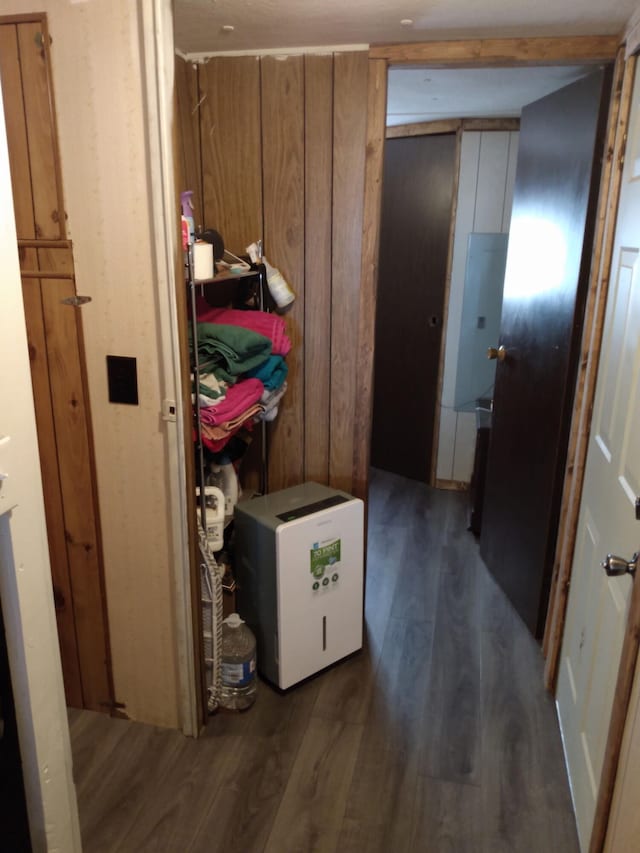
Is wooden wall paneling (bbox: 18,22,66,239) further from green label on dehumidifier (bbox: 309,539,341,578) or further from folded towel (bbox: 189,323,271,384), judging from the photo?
green label on dehumidifier (bbox: 309,539,341,578)

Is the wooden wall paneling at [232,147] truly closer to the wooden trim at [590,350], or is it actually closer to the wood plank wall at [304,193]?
the wood plank wall at [304,193]

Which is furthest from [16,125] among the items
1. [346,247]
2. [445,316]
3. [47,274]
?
[445,316]

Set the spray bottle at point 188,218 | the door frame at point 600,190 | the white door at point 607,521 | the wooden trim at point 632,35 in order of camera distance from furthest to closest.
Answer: the door frame at point 600,190, the spray bottle at point 188,218, the wooden trim at point 632,35, the white door at point 607,521

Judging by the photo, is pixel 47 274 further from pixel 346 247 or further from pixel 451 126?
pixel 451 126

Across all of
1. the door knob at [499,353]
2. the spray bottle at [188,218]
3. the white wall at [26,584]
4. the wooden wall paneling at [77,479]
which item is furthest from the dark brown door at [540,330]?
the white wall at [26,584]

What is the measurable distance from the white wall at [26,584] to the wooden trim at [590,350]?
1647mm

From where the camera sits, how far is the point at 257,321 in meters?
2.33

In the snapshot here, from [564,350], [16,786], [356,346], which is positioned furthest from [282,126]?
[16,786]

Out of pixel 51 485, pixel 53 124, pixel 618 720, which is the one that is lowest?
pixel 618 720

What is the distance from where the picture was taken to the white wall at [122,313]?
1659 mm

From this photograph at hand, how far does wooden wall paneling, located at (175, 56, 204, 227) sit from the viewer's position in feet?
7.57

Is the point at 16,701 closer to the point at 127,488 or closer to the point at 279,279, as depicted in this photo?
the point at 127,488

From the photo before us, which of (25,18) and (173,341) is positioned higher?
(25,18)

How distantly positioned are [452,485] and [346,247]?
7.14ft
